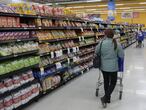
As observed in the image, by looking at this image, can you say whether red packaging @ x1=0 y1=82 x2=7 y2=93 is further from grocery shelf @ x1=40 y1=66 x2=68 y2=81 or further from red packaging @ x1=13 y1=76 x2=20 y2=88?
grocery shelf @ x1=40 y1=66 x2=68 y2=81

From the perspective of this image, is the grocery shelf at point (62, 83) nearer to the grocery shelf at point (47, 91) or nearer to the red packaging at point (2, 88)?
the grocery shelf at point (47, 91)

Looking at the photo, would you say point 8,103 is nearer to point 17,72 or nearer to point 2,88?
point 2,88

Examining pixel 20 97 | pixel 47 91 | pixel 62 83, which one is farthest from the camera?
pixel 62 83

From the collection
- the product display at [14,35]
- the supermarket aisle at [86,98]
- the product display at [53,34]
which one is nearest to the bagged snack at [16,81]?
the supermarket aisle at [86,98]

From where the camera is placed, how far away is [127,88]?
241 inches

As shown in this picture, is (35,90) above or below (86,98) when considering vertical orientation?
above

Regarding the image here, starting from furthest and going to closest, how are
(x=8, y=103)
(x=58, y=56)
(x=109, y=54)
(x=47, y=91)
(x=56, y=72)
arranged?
1. (x=58, y=56)
2. (x=56, y=72)
3. (x=47, y=91)
4. (x=109, y=54)
5. (x=8, y=103)

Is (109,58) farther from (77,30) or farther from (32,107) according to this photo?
(77,30)

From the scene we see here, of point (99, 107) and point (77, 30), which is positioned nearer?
point (99, 107)

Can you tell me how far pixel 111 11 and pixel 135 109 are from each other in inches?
664

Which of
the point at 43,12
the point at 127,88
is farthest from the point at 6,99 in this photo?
the point at 127,88

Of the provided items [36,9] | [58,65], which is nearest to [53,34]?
[58,65]

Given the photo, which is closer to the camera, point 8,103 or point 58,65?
point 8,103

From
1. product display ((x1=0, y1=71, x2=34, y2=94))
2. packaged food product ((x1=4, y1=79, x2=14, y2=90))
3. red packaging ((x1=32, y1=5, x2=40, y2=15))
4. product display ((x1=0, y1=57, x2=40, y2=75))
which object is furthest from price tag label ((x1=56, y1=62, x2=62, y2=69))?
packaged food product ((x1=4, y1=79, x2=14, y2=90))
